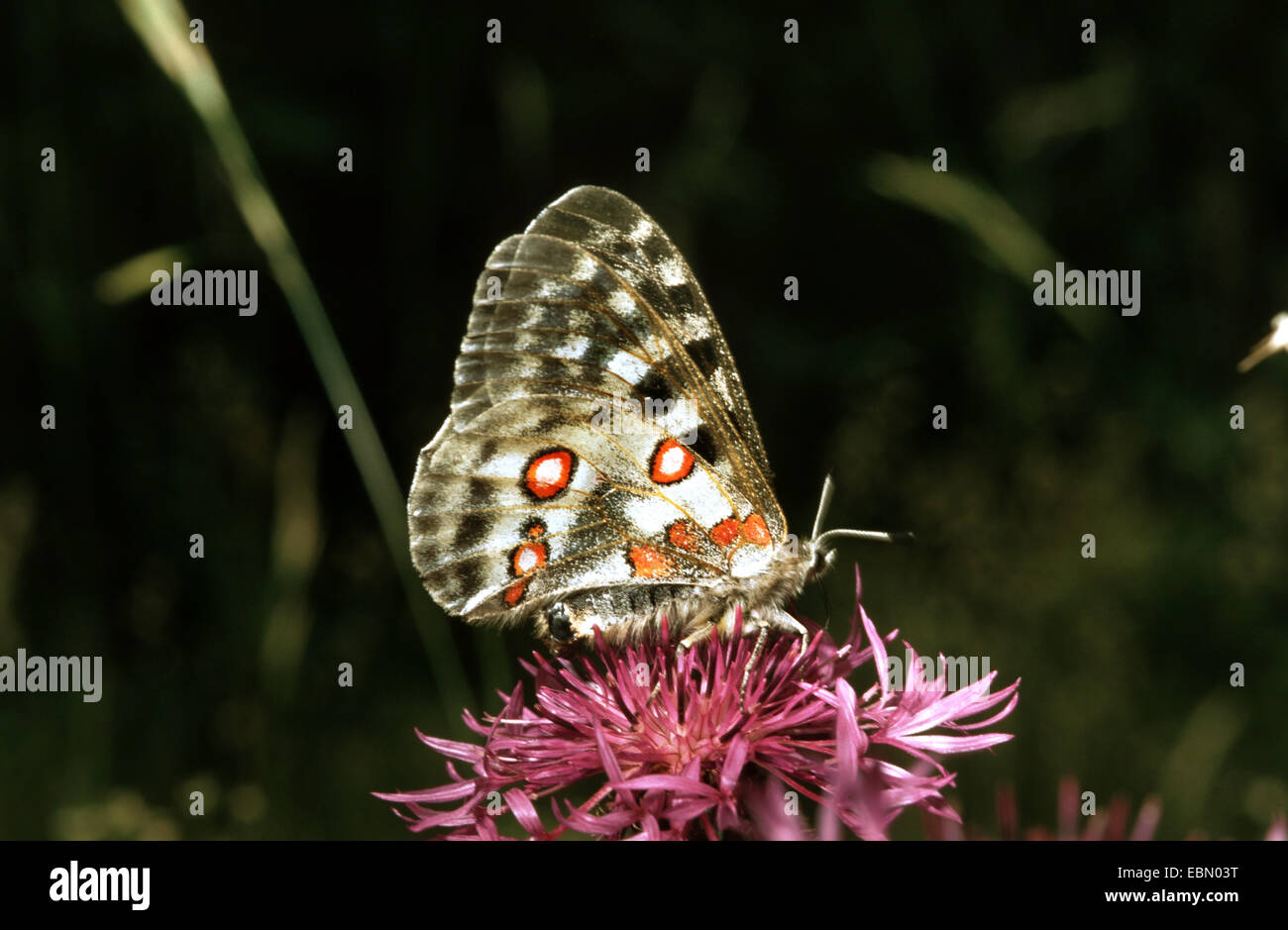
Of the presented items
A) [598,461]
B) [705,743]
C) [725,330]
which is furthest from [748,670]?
[725,330]

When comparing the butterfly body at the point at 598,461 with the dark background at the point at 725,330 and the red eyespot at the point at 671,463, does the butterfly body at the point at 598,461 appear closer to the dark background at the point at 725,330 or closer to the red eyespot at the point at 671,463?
the red eyespot at the point at 671,463

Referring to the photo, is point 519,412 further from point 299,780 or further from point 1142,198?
point 1142,198

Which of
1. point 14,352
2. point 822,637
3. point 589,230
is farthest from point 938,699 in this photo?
point 14,352

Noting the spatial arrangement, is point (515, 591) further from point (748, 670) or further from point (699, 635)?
point (748, 670)

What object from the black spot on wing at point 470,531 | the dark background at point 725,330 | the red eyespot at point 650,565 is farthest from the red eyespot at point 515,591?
the dark background at point 725,330

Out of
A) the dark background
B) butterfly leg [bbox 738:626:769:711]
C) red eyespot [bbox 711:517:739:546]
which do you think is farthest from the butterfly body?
the dark background
